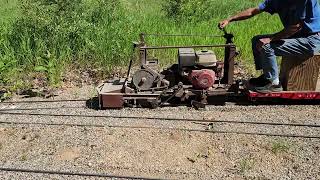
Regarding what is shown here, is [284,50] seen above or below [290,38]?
below

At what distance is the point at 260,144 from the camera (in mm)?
6531

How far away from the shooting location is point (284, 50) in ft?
24.5

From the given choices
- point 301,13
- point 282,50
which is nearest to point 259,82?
point 282,50

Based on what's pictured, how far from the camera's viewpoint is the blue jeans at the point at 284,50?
7410 millimetres

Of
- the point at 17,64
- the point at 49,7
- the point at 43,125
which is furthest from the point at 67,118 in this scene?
the point at 49,7

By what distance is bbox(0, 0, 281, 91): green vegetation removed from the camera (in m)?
9.77

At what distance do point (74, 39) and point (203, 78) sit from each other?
4140 millimetres

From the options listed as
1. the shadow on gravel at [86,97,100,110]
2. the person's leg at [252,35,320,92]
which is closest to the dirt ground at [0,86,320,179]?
the shadow on gravel at [86,97,100,110]

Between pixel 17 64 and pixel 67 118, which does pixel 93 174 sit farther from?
pixel 17 64

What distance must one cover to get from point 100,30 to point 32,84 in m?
2.41

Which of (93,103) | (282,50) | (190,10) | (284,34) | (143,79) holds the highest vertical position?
(190,10)

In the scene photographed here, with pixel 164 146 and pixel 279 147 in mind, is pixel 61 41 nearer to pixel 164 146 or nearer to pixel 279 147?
pixel 164 146

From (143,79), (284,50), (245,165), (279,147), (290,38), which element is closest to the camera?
(245,165)

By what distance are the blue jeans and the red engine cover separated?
2.94 ft
